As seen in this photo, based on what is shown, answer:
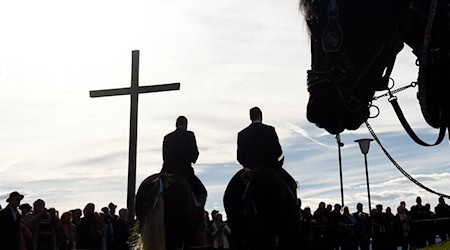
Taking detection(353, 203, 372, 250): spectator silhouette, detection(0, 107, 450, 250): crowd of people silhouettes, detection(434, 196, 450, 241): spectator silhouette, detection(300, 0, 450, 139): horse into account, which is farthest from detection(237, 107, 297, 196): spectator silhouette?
detection(434, 196, 450, 241): spectator silhouette

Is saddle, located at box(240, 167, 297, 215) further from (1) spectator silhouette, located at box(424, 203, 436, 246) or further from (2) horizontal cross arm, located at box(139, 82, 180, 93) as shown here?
(1) spectator silhouette, located at box(424, 203, 436, 246)

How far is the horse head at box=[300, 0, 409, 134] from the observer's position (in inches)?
188

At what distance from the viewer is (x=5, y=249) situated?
36.2 ft

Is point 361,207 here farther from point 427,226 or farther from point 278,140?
point 278,140

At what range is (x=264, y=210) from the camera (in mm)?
8320

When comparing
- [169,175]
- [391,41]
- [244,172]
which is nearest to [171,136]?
[169,175]

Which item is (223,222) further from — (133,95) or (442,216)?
(442,216)

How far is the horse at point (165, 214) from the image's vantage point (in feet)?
29.8

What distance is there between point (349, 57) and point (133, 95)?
32.4 feet

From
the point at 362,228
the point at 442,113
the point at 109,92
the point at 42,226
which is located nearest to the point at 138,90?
the point at 109,92

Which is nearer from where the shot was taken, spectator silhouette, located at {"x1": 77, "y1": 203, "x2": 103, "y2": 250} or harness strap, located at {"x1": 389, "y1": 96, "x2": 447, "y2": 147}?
harness strap, located at {"x1": 389, "y1": 96, "x2": 447, "y2": 147}

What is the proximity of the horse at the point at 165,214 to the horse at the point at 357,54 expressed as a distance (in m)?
4.59

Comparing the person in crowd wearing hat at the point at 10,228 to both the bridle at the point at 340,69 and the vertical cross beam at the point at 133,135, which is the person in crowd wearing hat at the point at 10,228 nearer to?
the vertical cross beam at the point at 133,135

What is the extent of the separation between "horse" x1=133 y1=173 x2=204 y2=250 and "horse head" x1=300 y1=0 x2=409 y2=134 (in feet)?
15.2
